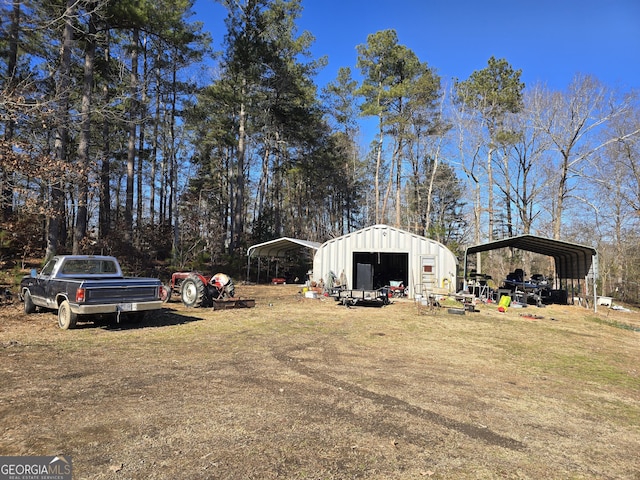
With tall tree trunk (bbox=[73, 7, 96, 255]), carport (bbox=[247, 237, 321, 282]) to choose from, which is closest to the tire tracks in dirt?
tall tree trunk (bbox=[73, 7, 96, 255])

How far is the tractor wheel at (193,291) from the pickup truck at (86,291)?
2.42 m

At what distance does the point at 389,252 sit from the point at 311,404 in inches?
538

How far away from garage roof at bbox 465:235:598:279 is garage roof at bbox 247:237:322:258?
8804 mm

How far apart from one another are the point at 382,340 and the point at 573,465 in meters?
5.10

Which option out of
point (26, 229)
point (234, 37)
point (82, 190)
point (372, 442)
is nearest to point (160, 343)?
point (372, 442)

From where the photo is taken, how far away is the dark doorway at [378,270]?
1656 centimetres

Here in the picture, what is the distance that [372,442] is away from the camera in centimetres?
334

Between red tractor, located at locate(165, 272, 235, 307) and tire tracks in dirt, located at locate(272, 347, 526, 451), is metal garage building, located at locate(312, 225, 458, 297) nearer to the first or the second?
red tractor, located at locate(165, 272, 235, 307)

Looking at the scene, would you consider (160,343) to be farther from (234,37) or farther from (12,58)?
(234,37)

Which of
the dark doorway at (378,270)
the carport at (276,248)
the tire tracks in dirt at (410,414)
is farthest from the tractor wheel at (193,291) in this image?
the carport at (276,248)

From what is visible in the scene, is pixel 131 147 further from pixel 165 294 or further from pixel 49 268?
pixel 49 268

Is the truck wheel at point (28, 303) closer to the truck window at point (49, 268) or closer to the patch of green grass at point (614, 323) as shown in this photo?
the truck window at point (49, 268)

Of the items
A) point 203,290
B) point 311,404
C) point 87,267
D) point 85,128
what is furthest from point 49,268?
point 311,404

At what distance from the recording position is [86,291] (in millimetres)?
7340
